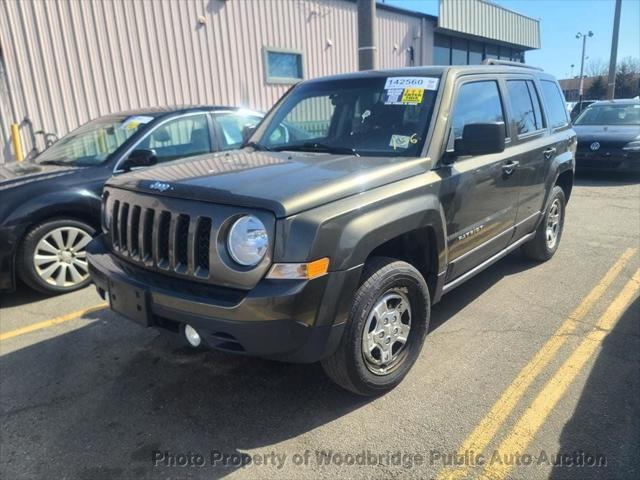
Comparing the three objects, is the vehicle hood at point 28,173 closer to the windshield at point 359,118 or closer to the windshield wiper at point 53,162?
the windshield wiper at point 53,162

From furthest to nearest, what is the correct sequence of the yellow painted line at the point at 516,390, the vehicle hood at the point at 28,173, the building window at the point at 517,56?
1. the building window at the point at 517,56
2. the vehicle hood at the point at 28,173
3. the yellow painted line at the point at 516,390

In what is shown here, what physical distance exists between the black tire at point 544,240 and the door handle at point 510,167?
1162 millimetres

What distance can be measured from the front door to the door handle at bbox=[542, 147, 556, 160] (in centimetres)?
73

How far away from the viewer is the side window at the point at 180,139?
5.20 meters

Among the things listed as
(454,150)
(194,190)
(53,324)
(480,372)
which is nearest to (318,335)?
(194,190)

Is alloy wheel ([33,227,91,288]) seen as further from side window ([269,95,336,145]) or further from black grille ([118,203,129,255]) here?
side window ([269,95,336,145])

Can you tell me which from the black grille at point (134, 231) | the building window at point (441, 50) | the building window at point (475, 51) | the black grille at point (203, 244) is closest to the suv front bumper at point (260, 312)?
the black grille at point (203, 244)

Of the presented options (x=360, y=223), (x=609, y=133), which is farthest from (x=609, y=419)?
(x=609, y=133)

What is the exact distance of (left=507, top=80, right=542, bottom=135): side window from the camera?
4.13m

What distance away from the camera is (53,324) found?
409 cm

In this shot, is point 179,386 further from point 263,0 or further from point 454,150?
point 263,0

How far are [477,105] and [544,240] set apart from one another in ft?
6.85

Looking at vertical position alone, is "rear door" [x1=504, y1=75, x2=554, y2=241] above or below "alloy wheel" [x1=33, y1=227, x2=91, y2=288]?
above

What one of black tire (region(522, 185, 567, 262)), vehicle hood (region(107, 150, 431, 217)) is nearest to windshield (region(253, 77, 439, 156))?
vehicle hood (region(107, 150, 431, 217))
